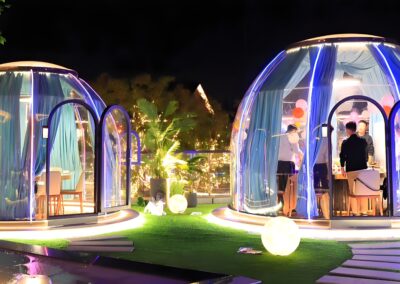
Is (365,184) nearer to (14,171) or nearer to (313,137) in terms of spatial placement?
(313,137)

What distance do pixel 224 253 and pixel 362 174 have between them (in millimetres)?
3185

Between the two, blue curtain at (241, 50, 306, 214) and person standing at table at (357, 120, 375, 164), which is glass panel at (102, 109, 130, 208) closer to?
blue curtain at (241, 50, 306, 214)

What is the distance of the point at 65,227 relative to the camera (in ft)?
31.0

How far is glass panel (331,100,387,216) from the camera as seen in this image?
30.5 ft

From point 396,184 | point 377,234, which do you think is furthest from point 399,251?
point 396,184

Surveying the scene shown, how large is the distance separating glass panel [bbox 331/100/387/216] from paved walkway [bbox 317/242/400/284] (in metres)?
1.65

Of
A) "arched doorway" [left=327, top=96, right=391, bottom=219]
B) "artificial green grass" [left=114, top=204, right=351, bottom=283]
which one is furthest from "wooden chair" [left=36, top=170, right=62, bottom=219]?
"arched doorway" [left=327, top=96, right=391, bottom=219]

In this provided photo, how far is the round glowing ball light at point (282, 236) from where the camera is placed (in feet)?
22.9

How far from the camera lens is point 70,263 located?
14.4ft

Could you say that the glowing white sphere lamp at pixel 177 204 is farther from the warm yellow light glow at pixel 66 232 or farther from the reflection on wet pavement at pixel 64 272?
the reflection on wet pavement at pixel 64 272

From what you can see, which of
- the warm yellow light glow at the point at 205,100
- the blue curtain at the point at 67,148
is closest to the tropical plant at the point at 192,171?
the blue curtain at the point at 67,148

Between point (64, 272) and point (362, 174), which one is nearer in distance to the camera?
point (64, 272)

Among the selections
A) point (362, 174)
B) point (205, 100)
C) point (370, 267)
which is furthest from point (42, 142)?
point (205, 100)

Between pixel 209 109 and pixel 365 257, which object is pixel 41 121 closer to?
pixel 365 257
